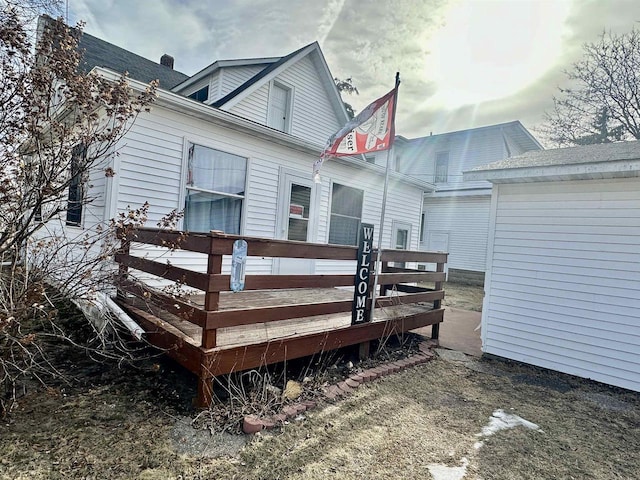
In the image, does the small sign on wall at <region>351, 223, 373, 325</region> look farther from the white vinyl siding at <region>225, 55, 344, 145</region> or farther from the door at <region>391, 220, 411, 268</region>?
the door at <region>391, 220, 411, 268</region>

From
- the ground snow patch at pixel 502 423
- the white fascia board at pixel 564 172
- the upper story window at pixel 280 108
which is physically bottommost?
the ground snow patch at pixel 502 423

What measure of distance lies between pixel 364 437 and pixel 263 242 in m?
1.75

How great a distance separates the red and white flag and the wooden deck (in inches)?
51.8

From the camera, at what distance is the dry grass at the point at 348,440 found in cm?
220

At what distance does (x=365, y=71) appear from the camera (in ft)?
37.1

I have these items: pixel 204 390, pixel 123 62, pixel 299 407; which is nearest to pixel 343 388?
pixel 299 407

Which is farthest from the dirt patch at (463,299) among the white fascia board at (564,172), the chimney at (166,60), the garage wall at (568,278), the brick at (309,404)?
the chimney at (166,60)

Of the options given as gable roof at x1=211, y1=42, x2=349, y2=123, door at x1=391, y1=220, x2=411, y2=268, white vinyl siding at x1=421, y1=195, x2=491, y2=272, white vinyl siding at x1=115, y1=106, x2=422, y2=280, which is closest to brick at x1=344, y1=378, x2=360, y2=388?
white vinyl siding at x1=115, y1=106, x2=422, y2=280

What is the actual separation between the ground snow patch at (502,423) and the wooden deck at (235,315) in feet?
4.97

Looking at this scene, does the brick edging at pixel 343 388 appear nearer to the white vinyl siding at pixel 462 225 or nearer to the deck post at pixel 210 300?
the deck post at pixel 210 300

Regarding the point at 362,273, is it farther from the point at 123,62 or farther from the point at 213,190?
the point at 123,62

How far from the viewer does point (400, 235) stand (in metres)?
10.1

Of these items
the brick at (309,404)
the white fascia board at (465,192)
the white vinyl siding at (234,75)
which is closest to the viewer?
the brick at (309,404)

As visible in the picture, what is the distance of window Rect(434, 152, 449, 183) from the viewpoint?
18156mm
